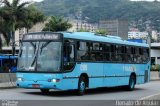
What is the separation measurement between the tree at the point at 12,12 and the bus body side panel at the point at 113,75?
1551 inches

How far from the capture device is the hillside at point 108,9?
506ft

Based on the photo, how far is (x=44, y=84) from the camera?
19203 millimetres

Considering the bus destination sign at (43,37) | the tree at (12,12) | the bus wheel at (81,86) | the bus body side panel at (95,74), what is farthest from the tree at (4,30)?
the bus wheel at (81,86)

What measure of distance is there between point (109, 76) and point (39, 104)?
8.98 meters

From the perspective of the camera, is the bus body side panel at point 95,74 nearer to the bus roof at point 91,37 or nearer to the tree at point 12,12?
the bus roof at point 91,37

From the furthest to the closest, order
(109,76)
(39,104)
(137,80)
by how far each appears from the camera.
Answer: (137,80)
(109,76)
(39,104)

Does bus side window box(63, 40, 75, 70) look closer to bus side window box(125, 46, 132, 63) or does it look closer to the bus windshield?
the bus windshield

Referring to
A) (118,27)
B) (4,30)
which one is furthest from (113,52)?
(118,27)

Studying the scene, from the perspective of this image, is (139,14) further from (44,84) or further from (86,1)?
(44,84)

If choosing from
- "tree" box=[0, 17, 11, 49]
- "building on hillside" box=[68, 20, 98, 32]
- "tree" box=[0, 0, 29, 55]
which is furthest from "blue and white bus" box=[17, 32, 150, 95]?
"building on hillside" box=[68, 20, 98, 32]

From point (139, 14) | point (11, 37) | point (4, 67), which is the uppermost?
point (139, 14)

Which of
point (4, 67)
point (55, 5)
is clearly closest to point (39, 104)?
point (4, 67)

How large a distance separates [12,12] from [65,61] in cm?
4548

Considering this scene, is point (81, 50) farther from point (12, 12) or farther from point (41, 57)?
point (12, 12)
